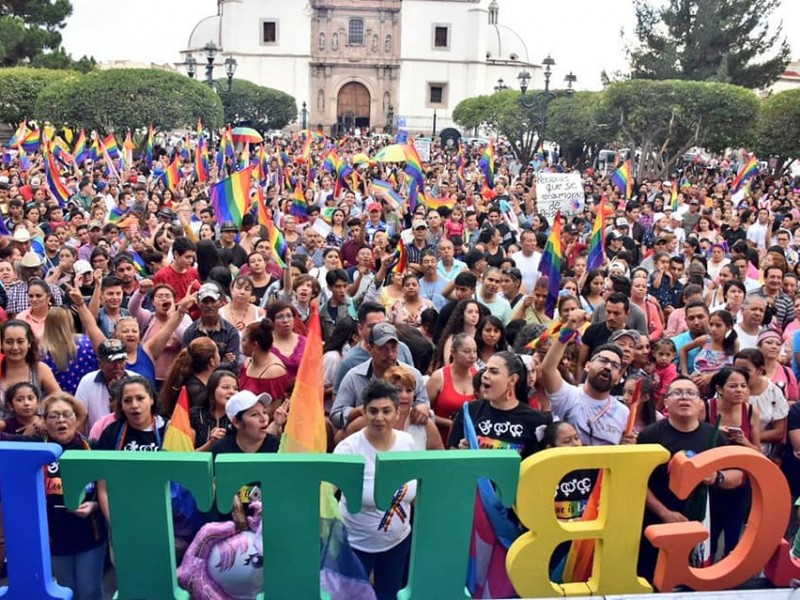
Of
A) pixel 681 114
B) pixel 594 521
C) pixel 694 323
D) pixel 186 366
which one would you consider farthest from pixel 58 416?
pixel 681 114

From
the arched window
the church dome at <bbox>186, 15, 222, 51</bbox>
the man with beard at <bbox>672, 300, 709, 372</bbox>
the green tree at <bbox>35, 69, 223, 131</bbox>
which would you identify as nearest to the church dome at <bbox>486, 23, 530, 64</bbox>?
the arched window

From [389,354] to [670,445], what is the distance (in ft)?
5.03

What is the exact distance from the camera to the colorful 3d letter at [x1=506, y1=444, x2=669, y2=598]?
11.1ft

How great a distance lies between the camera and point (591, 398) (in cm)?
461

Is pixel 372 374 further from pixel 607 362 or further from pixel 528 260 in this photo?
pixel 528 260

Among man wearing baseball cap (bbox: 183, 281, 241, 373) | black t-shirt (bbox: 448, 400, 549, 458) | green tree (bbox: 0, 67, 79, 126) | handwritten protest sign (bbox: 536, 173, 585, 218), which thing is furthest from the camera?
green tree (bbox: 0, 67, 79, 126)

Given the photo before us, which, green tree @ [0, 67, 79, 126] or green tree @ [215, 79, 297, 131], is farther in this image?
green tree @ [215, 79, 297, 131]

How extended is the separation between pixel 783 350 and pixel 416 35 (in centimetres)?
6037

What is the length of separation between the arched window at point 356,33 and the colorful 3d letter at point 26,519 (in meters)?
62.2

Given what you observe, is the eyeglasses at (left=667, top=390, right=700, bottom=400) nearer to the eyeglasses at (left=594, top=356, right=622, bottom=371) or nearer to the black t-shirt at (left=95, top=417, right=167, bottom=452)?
the eyeglasses at (left=594, top=356, right=622, bottom=371)

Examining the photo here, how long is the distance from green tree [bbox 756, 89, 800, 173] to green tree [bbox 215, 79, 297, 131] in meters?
28.0

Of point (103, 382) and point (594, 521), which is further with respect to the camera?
point (103, 382)

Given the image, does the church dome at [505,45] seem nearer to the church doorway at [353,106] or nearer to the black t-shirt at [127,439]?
the church doorway at [353,106]

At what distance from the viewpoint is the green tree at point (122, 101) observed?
2702 cm
